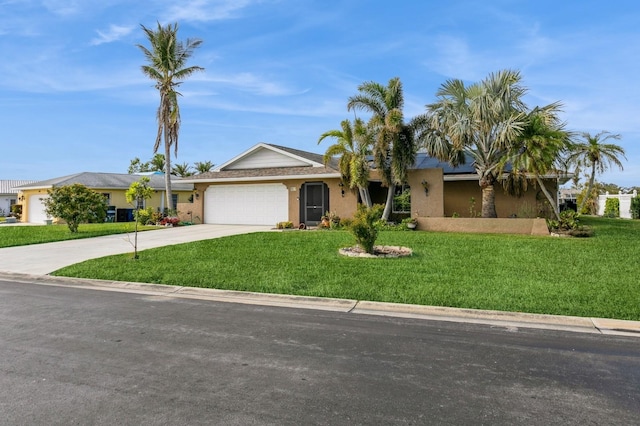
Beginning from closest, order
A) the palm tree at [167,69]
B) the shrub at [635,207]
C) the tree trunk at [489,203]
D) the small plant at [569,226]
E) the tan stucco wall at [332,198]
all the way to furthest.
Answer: the small plant at [569,226], the tree trunk at [489,203], the tan stucco wall at [332,198], the palm tree at [167,69], the shrub at [635,207]

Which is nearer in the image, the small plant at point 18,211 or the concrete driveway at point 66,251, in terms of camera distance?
the concrete driveway at point 66,251

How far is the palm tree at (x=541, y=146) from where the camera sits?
1555 cm

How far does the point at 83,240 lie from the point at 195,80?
15512 millimetres

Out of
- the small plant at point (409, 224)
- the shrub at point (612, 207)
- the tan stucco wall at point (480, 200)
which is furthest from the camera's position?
the shrub at point (612, 207)

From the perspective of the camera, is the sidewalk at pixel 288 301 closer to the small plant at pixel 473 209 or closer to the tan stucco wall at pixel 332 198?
the tan stucco wall at pixel 332 198

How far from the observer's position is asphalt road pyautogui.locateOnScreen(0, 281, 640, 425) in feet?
10.7

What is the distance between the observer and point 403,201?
68.6 feet

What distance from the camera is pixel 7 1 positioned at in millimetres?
11008

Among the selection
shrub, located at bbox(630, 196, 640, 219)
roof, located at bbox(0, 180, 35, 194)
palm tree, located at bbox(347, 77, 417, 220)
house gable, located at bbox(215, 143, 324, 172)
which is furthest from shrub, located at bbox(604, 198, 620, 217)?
roof, located at bbox(0, 180, 35, 194)

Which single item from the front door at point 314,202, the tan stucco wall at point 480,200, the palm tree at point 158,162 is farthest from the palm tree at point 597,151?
the palm tree at point 158,162

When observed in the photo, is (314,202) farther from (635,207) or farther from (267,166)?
(635,207)

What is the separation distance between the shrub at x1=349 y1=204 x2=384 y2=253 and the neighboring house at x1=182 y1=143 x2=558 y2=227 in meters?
8.53

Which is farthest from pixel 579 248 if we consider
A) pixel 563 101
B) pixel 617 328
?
pixel 563 101

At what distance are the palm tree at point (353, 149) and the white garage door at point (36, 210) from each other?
23.4 metres
